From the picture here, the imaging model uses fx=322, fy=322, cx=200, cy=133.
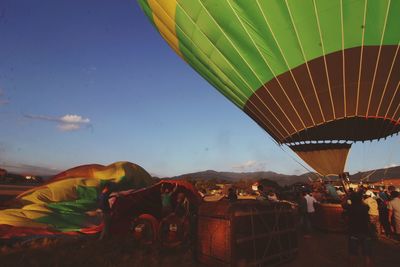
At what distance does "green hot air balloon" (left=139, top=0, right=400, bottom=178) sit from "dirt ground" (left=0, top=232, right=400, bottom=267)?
5703 mm

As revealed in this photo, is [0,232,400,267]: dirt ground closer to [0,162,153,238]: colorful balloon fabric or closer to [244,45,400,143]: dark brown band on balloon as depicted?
[0,162,153,238]: colorful balloon fabric

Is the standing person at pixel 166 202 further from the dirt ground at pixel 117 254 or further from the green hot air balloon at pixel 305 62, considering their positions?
the green hot air balloon at pixel 305 62

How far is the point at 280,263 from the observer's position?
6.85m

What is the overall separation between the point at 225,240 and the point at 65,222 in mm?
5550

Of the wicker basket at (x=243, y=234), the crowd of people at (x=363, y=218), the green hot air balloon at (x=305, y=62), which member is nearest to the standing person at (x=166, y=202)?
the wicker basket at (x=243, y=234)

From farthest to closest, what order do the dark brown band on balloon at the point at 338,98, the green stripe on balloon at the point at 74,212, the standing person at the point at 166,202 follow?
the dark brown band on balloon at the point at 338,98 < the green stripe on balloon at the point at 74,212 < the standing person at the point at 166,202

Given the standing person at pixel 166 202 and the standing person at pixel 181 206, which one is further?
the standing person at pixel 181 206

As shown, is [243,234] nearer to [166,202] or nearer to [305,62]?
[166,202]

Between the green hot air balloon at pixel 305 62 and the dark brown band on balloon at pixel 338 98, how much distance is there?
3cm

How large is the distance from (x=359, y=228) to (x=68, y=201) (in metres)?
8.76

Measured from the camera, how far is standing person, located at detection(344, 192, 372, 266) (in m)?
6.06

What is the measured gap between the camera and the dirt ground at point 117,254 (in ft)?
21.8

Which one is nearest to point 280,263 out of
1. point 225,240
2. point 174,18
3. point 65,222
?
point 225,240

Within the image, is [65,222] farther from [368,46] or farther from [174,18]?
[368,46]
